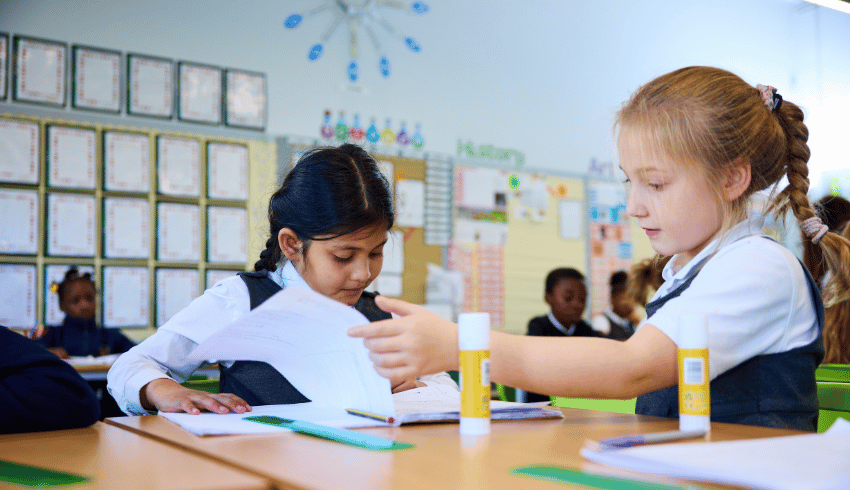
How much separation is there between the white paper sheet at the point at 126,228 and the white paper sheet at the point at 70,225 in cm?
7

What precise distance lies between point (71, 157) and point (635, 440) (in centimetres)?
348

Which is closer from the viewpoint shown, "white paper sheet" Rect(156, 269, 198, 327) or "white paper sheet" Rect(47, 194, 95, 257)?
"white paper sheet" Rect(47, 194, 95, 257)

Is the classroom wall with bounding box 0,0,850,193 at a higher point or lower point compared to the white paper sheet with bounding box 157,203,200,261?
higher

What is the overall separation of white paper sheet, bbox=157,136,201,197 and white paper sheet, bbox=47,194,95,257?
0.37 meters

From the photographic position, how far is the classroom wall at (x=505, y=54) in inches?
148

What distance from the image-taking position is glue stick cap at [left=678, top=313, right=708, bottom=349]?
31.5 inches

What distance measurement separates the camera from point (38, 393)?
89cm

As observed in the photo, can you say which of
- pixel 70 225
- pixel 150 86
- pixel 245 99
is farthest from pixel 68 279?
pixel 245 99

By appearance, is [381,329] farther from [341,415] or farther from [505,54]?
[505,54]

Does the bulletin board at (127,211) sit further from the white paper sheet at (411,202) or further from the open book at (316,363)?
the open book at (316,363)

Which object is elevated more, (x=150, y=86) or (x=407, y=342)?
(x=150, y=86)

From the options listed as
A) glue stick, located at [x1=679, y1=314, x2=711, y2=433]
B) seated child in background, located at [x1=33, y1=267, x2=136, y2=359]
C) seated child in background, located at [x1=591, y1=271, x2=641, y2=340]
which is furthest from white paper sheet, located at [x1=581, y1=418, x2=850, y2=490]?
seated child in background, located at [x1=591, y1=271, x2=641, y2=340]

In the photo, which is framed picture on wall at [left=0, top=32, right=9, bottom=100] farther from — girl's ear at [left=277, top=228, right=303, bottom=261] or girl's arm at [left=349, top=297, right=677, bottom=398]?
girl's arm at [left=349, top=297, right=677, bottom=398]

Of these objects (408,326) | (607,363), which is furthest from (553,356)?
(408,326)
